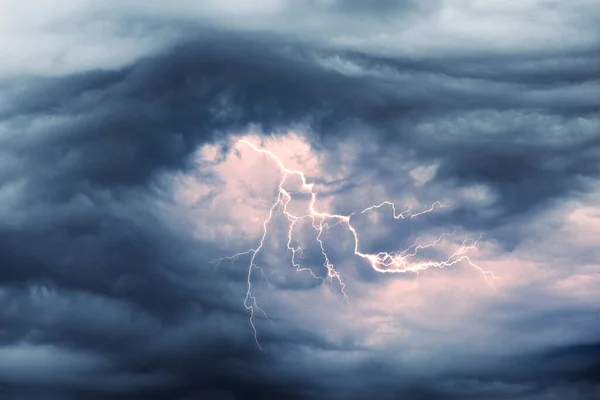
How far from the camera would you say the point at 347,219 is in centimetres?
5475

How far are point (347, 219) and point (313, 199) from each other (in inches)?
240

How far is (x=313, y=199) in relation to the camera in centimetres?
5384
